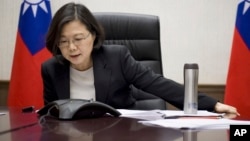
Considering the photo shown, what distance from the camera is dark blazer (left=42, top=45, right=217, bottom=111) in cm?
164

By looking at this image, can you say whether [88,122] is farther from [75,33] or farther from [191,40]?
[191,40]

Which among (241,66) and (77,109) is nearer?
(77,109)

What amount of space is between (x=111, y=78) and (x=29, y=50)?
1.13m

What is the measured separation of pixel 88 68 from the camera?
1.76 meters

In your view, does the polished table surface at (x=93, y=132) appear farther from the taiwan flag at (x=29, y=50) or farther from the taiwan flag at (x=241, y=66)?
the taiwan flag at (x=29, y=50)

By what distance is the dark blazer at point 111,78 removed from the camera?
1644mm

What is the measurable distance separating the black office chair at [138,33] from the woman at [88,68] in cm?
24

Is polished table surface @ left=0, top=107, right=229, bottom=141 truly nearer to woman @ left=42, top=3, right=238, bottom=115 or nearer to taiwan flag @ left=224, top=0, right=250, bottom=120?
woman @ left=42, top=3, right=238, bottom=115

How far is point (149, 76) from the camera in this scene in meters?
1.66

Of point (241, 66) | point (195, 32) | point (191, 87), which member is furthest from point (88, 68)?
point (195, 32)

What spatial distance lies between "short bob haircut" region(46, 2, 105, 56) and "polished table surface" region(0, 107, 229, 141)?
684 millimetres

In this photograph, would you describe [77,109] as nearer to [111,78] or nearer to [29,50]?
[111,78]

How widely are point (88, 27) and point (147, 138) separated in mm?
1027

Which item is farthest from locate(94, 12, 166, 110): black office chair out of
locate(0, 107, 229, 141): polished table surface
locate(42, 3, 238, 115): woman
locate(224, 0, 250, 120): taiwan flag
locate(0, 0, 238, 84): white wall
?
locate(0, 107, 229, 141): polished table surface
